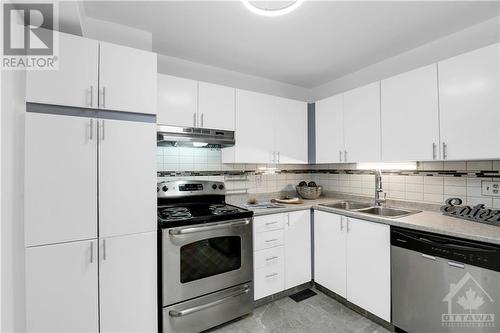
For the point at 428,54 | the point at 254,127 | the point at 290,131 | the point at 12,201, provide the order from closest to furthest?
the point at 12,201, the point at 428,54, the point at 254,127, the point at 290,131

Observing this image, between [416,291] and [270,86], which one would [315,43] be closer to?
[270,86]

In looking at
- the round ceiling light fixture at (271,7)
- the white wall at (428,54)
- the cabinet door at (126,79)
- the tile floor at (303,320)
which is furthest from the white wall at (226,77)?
the tile floor at (303,320)

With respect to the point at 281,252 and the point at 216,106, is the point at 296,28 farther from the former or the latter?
the point at 281,252

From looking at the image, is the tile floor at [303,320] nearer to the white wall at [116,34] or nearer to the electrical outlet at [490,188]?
the electrical outlet at [490,188]

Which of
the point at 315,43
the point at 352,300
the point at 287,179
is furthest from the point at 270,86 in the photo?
the point at 352,300

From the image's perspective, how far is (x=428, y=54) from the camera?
2.19 metres

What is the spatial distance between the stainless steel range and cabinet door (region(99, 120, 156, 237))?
197 millimetres

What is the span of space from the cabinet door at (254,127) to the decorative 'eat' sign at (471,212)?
5.44 ft

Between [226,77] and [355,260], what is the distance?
7.82 feet

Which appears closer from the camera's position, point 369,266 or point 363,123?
point 369,266

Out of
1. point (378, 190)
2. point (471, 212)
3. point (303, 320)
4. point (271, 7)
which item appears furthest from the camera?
point (378, 190)

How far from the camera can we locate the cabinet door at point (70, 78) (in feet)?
4.63

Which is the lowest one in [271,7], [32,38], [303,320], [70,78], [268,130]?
[303,320]

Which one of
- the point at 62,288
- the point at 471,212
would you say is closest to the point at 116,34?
the point at 62,288
